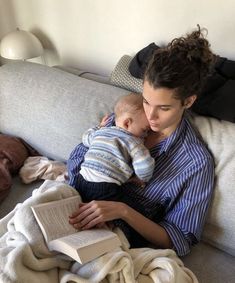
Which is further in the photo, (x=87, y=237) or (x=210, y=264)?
(x=210, y=264)

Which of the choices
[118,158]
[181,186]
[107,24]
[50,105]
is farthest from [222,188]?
[107,24]

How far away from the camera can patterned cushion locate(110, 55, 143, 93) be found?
1.64 metres

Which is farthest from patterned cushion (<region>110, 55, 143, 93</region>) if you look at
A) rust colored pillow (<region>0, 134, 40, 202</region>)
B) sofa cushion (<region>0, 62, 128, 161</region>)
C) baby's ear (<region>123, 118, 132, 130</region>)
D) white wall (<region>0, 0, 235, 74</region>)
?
rust colored pillow (<region>0, 134, 40, 202</region>)

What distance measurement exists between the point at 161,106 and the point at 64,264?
0.59 metres

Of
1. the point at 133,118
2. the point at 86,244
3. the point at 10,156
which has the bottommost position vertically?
the point at 10,156

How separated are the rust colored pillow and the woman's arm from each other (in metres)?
0.52

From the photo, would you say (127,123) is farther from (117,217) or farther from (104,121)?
(117,217)

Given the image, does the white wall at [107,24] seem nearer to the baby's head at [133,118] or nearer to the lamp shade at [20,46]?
the lamp shade at [20,46]

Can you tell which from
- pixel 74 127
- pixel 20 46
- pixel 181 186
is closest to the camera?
pixel 181 186

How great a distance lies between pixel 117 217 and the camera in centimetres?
121

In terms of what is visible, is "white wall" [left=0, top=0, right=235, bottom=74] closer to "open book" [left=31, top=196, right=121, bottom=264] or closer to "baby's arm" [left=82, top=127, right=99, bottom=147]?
"baby's arm" [left=82, top=127, right=99, bottom=147]

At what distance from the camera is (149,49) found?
1605 millimetres

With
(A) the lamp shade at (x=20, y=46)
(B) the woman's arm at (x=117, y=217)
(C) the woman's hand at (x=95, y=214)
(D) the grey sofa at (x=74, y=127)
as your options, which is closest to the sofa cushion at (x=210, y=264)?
(D) the grey sofa at (x=74, y=127)

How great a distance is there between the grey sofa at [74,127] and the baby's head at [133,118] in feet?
0.76
